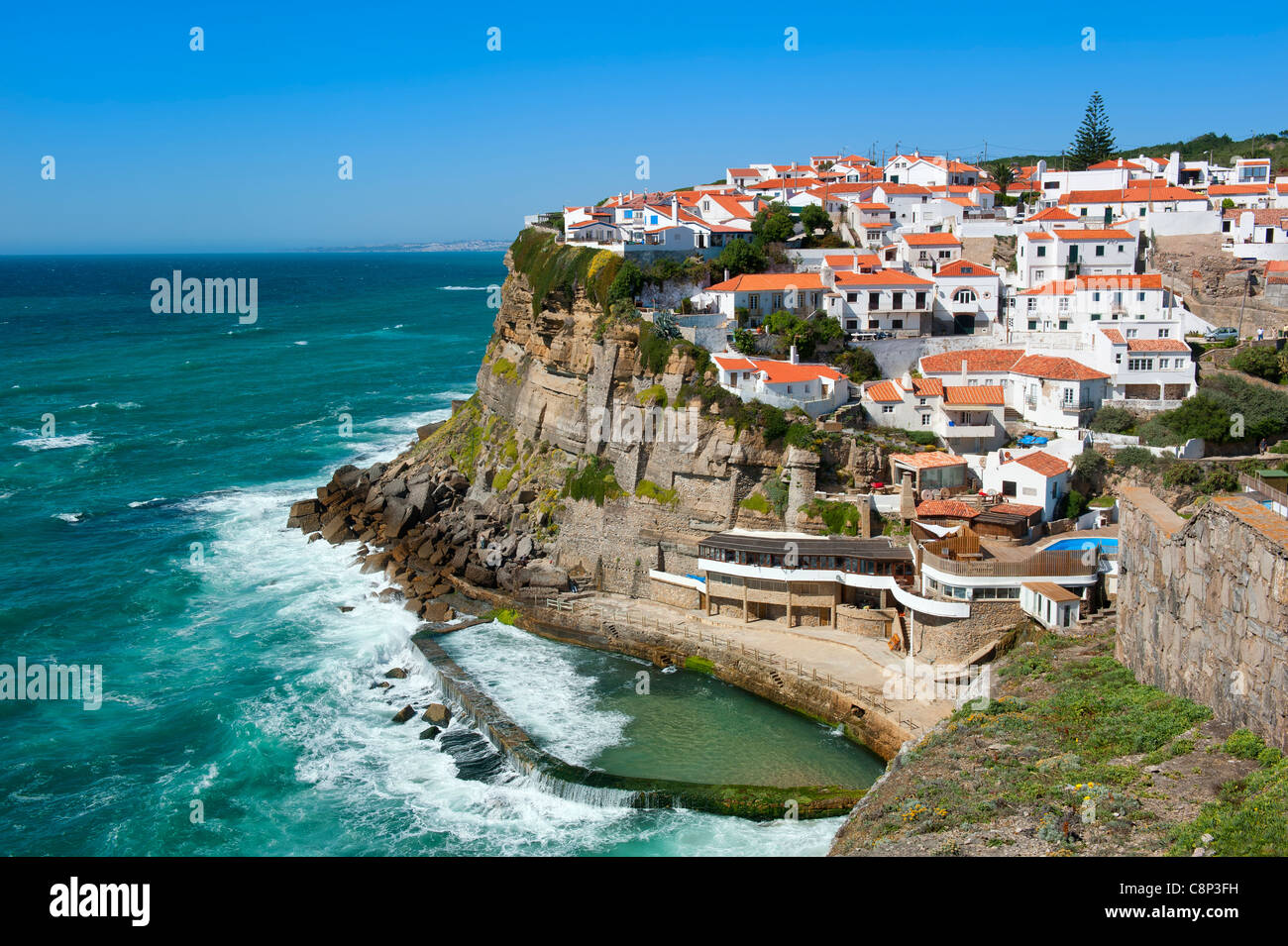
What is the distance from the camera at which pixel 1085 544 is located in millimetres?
29609

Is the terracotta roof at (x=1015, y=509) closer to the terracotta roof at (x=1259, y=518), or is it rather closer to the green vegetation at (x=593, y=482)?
the terracotta roof at (x=1259, y=518)

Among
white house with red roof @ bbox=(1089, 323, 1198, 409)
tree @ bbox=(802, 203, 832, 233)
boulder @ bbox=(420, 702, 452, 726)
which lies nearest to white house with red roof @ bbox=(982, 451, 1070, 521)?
white house with red roof @ bbox=(1089, 323, 1198, 409)

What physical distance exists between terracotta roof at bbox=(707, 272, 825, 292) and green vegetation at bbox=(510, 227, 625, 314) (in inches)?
199

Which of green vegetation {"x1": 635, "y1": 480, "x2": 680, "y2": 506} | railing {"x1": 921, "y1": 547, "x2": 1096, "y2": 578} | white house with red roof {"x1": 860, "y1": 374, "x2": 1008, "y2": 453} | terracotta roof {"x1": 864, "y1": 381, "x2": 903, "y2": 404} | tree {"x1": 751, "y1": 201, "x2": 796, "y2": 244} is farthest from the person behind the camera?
tree {"x1": 751, "y1": 201, "x2": 796, "y2": 244}

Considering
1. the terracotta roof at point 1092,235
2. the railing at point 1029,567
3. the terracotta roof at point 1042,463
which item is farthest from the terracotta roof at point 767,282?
the railing at point 1029,567

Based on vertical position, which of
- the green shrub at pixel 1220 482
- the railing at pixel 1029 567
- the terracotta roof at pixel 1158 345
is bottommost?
the railing at pixel 1029 567

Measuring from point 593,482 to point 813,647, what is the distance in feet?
Answer: 42.8

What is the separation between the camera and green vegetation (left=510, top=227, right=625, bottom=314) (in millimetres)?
46656

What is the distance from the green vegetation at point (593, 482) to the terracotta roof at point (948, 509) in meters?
13.1

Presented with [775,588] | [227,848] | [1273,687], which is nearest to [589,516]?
[775,588]

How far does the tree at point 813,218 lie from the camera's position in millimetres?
54125

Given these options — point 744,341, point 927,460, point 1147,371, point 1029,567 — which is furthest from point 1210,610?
point 744,341

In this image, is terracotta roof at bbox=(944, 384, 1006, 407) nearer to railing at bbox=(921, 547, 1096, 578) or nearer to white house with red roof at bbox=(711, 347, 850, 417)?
white house with red roof at bbox=(711, 347, 850, 417)

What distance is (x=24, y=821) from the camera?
25.3 m
